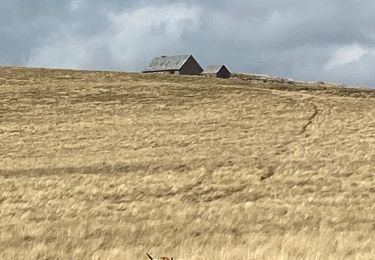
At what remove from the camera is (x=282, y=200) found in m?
17.4

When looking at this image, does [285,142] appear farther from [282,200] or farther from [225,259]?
[225,259]

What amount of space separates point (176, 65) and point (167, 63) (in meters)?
2.70

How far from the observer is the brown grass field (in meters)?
11.4

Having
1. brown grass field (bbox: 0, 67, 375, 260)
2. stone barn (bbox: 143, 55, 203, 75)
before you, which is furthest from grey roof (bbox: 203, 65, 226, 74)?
brown grass field (bbox: 0, 67, 375, 260)

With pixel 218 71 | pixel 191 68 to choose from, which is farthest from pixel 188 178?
pixel 191 68

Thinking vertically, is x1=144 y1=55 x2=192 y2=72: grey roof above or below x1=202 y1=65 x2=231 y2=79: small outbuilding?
above

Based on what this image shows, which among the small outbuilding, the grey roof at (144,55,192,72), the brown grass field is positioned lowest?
the brown grass field

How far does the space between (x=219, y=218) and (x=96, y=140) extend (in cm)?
1964

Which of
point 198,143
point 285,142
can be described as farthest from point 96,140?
point 285,142

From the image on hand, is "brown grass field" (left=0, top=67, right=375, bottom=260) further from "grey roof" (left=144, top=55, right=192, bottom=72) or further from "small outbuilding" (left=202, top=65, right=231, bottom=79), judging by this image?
"grey roof" (left=144, top=55, right=192, bottom=72)

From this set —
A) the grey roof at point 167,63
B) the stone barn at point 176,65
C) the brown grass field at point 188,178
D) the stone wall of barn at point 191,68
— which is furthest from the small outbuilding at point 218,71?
the brown grass field at point 188,178

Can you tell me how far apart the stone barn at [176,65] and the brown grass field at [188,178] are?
59163 millimetres

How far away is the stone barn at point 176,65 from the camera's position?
11044 cm

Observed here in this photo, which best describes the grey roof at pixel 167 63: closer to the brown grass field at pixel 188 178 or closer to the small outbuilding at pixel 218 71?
the small outbuilding at pixel 218 71
